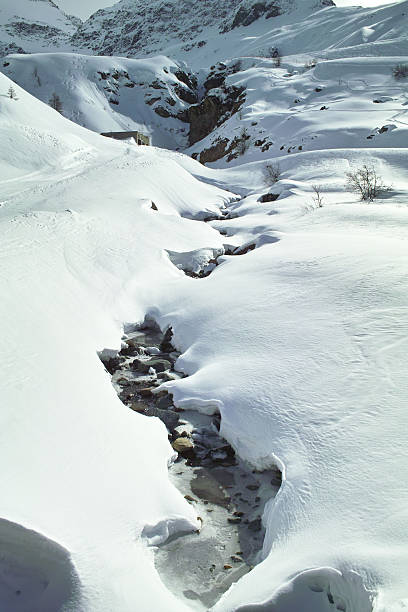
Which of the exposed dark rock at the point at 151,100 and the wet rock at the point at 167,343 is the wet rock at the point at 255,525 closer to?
the wet rock at the point at 167,343

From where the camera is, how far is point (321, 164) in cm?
2059

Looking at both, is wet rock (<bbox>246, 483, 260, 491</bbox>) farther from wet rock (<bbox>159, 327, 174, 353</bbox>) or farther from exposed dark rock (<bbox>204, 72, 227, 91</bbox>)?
exposed dark rock (<bbox>204, 72, 227, 91</bbox>)

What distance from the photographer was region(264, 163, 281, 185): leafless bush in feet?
71.9

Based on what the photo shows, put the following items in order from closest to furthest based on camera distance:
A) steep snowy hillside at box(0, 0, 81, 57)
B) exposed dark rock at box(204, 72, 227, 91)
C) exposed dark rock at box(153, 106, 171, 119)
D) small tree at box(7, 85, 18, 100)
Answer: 1. small tree at box(7, 85, 18, 100)
2. exposed dark rock at box(153, 106, 171, 119)
3. exposed dark rock at box(204, 72, 227, 91)
4. steep snowy hillside at box(0, 0, 81, 57)

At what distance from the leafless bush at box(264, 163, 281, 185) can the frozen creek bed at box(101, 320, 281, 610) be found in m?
18.2

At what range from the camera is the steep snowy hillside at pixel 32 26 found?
9650 centimetres

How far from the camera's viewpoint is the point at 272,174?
2227cm

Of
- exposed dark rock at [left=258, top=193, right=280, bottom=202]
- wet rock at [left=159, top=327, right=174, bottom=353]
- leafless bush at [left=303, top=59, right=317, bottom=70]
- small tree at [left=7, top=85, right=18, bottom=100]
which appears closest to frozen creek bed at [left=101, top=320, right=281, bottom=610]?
wet rock at [left=159, top=327, right=174, bottom=353]

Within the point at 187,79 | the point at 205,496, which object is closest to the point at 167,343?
the point at 205,496

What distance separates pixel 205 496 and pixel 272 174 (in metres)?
20.9

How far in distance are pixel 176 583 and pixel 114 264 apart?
667 cm

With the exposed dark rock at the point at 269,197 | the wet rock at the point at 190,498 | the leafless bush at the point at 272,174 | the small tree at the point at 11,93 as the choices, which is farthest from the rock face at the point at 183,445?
the leafless bush at the point at 272,174

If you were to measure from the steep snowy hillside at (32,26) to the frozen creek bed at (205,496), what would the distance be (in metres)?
98.1

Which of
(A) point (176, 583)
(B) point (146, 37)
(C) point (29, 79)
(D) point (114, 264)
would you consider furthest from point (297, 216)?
(B) point (146, 37)
